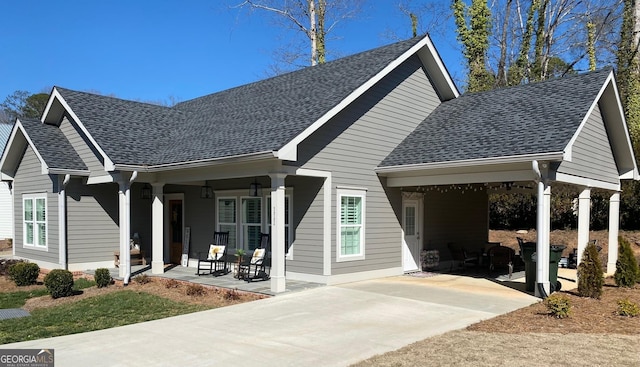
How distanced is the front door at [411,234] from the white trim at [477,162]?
5.15 feet

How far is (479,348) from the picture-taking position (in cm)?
651

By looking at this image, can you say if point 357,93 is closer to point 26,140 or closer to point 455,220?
point 455,220

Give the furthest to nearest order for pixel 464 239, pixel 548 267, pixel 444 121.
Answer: pixel 464 239
pixel 444 121
pixel 548 267

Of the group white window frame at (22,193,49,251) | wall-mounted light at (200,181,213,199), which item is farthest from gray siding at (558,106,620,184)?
white window frame at (22,193,49,251)

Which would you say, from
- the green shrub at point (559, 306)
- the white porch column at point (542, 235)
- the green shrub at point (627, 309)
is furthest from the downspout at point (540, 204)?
the green shrub at point (559, 306)

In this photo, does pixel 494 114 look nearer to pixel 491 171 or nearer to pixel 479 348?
pixel 491 171

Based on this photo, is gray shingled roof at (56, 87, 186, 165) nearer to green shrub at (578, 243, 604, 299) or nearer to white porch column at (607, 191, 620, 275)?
green shrub at (578, 243, 604, 299)

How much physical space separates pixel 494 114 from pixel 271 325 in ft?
27.5

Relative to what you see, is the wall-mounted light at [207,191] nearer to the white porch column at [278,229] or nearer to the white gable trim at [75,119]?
the white gable trim at [75,119]

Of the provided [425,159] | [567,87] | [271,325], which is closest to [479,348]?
[271,325]

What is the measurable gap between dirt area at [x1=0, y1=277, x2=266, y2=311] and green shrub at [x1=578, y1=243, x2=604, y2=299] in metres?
6.52

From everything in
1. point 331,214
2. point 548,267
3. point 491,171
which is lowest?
point 548,267

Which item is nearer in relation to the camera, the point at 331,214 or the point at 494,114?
the point at 331,214

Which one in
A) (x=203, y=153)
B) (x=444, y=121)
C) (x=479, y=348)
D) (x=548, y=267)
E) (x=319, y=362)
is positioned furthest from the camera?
(x=444, y=121)
